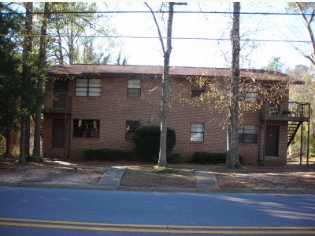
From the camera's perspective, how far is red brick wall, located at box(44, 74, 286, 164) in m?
20.0

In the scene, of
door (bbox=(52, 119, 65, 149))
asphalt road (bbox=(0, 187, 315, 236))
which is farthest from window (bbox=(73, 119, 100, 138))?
asphalt road (bbox=(0, 187, 315, 236))

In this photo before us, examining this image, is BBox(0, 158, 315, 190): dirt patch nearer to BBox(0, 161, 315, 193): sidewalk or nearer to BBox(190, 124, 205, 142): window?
BBox(0, 161, 315, 193): sidewalk

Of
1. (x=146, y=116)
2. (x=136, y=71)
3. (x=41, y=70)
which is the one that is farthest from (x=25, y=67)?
(x=146, y=116)

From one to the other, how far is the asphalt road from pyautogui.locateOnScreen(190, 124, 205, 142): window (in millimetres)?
10638

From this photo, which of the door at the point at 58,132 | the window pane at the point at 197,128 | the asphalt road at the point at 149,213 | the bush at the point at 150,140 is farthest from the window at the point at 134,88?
the asphalt road at the point at 149,213

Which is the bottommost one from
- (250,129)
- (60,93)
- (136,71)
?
(250,129)

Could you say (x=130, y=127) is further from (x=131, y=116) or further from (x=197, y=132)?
(x=197, y=132)

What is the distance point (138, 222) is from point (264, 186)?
6.36m

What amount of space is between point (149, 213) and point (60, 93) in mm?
14817

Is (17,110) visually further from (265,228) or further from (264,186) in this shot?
(265,228)

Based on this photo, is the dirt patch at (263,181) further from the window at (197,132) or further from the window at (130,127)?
the window at (130,127)

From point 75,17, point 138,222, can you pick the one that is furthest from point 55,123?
point 138,222

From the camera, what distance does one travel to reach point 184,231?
5.64 meters

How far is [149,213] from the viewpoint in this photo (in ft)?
22.8
